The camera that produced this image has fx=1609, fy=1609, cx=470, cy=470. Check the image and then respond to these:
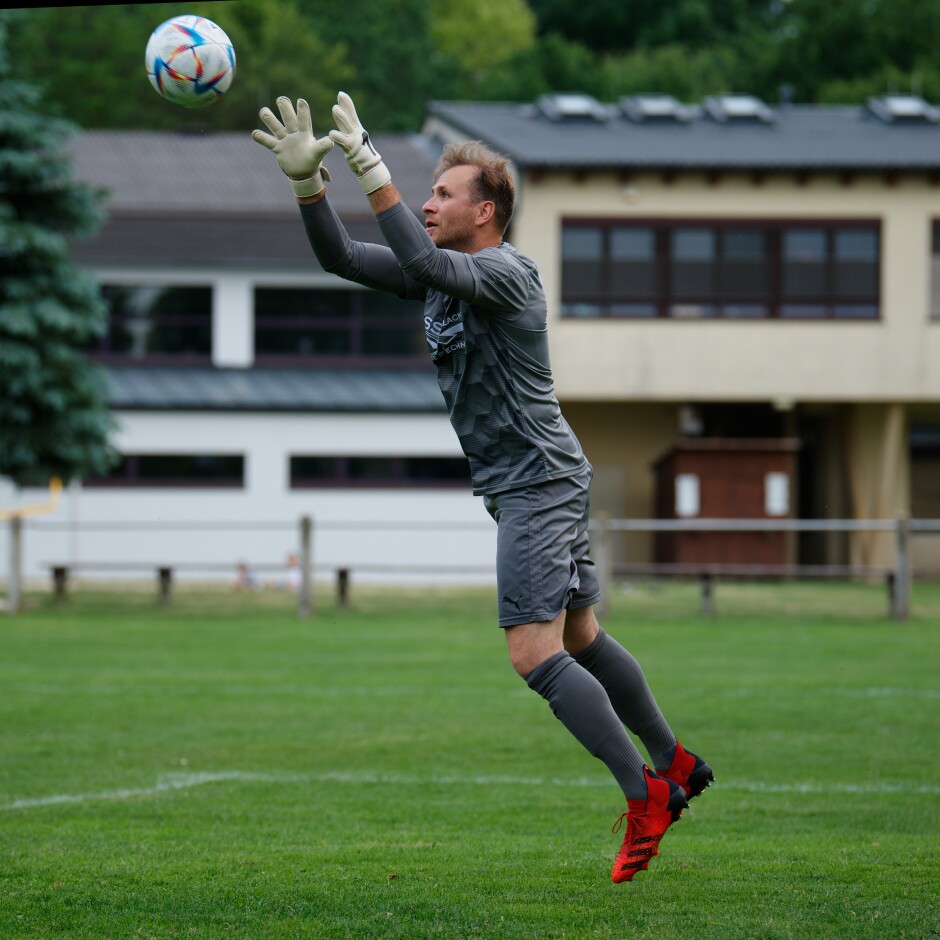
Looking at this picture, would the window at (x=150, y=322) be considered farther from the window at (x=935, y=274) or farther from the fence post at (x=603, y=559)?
the fence post at (x=603, y=559)

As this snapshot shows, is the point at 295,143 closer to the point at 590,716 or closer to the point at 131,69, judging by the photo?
the point at 590,716

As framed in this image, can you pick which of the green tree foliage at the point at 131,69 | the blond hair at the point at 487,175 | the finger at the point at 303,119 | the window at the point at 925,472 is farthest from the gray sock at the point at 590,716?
the green tree foliage at the point at 131,69

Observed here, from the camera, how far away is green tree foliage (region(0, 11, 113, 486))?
85.7 ft

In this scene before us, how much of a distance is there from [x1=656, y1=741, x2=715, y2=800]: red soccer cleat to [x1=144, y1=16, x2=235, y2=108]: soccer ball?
2.90m

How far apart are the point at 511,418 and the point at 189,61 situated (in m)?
1.75

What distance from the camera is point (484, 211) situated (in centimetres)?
549

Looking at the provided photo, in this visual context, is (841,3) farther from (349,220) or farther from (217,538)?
(217,538)

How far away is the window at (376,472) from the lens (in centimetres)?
3278

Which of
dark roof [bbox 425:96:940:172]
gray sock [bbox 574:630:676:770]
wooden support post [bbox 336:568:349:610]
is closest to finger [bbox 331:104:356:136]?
gray sock [bbox 574:630:676:770]

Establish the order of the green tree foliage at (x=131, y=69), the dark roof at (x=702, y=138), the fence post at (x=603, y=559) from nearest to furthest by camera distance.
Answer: the fence post at (x=603, y=559) < the dark roof at (x=702, y=138) < the green tree foliage at (x=131, y=69)

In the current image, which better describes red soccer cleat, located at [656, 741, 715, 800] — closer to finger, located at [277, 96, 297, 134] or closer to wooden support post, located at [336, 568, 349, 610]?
finger, located at [277, 96, 297, 134]

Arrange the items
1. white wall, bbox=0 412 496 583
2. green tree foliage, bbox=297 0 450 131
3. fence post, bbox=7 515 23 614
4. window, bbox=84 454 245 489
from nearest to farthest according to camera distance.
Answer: fence post, bbox=7 515 23 614 < white wall, bbox=0 412 496 583 < window, bbox=84 454 245 489 < green tree foliage, bbox=297 0 450 131

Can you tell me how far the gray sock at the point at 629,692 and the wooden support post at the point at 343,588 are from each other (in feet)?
54.0

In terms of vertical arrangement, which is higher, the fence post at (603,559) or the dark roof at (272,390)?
the dark roof at (272,390)
